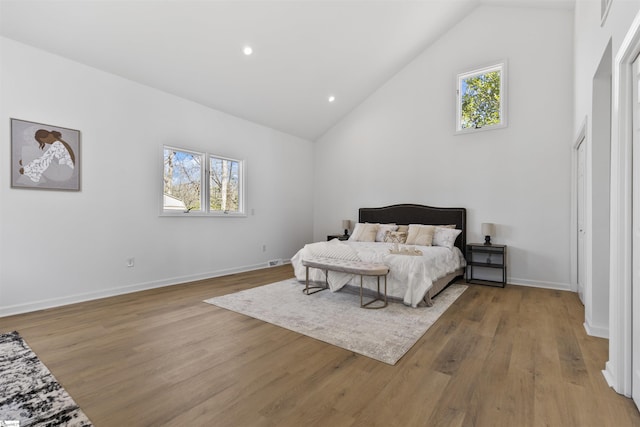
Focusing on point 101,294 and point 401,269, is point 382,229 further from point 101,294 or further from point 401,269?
point 101,294

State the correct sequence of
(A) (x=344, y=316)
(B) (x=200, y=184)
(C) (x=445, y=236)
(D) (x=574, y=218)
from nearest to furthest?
(A) (x=344, y=316) < (D) (x=574, y=218) < (C) (x=445, y=236) < (B) (x=200, y=184)

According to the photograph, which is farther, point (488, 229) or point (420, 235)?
point (420, 235)

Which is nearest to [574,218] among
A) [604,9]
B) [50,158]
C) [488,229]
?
[488,229]

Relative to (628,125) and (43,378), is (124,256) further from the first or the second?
(628,125)

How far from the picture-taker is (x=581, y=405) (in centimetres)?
170

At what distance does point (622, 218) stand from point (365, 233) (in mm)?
3845

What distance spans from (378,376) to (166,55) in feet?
→ 14.3

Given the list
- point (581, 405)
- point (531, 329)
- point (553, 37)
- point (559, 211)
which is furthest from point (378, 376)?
point (553, 37)

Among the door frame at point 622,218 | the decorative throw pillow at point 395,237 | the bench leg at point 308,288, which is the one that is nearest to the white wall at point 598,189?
the door frame at point 622,218

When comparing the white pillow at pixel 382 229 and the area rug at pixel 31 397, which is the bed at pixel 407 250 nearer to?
the white pillow at pixel 382 229

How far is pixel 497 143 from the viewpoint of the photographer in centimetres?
492

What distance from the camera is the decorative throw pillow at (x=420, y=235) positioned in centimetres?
485

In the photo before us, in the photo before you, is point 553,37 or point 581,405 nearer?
point 581,405

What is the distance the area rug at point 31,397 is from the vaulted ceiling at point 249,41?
324 centimetres
